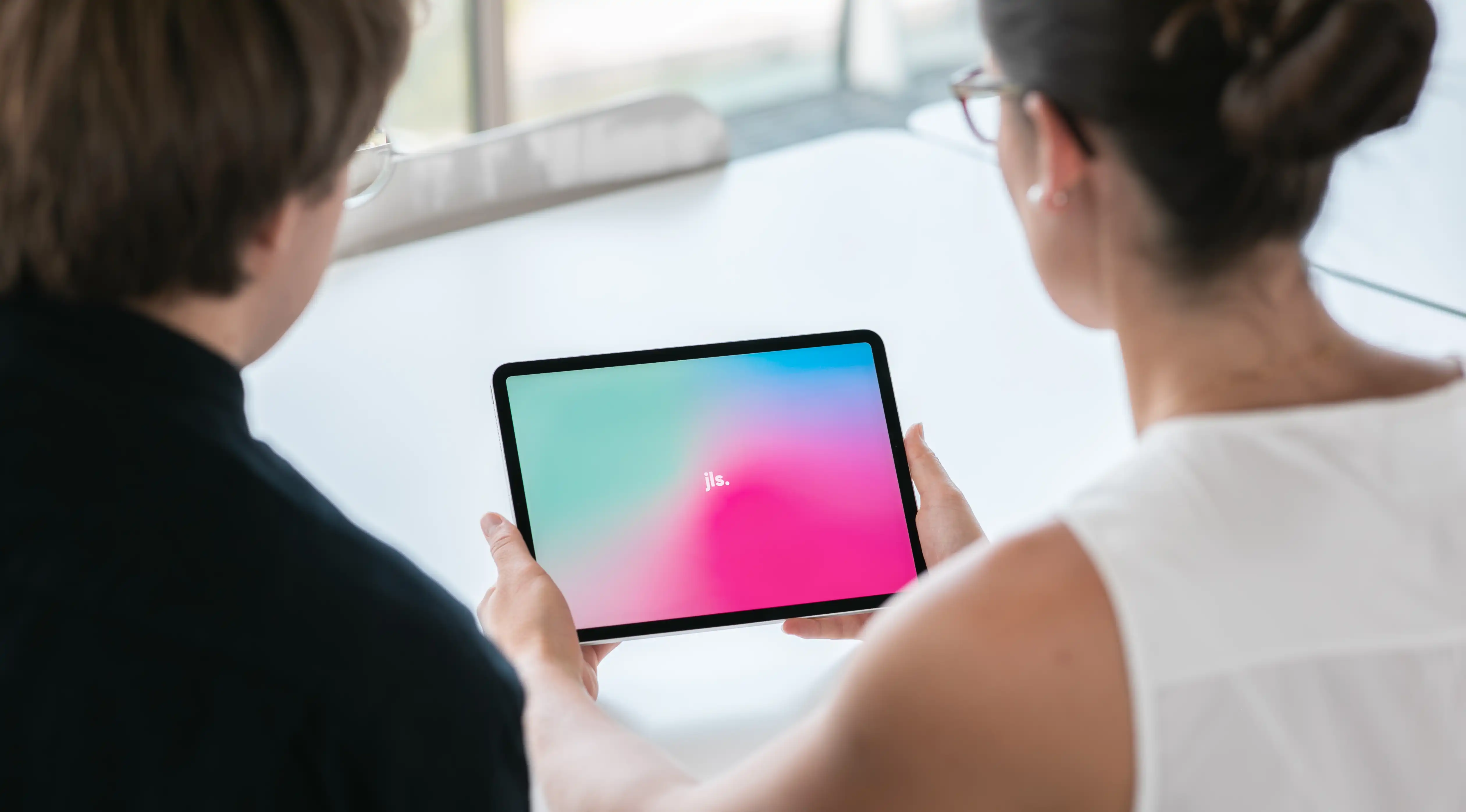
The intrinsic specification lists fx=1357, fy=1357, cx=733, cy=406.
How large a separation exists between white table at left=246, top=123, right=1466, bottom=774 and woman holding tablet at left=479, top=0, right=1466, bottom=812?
31 centimetres

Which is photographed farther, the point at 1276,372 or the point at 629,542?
the point at 629,542

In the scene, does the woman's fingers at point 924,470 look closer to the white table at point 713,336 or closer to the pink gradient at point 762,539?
the pink gradient at point 762,539

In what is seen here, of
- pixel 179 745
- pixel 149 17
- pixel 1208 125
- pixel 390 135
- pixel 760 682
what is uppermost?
pixel 390 135

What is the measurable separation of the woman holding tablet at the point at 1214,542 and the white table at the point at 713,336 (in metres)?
0.31

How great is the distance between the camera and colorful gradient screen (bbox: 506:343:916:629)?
40.6 inches

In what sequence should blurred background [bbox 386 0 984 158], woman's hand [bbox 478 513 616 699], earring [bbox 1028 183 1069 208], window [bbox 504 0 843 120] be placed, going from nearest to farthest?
earring [bbox 1028 183 1069 208] < woman's hand [bbox 478 513 616 699] < blurred background [bbox 386 0 984 158] < window [bbox 504 0 843 120]

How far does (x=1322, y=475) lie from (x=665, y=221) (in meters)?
1.28

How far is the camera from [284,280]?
71 centimetres

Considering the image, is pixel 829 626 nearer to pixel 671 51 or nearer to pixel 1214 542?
pixel 1214 542

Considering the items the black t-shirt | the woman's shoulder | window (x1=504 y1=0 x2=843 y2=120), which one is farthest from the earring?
window (x1=504 y1=0 x2=843 y2=120)

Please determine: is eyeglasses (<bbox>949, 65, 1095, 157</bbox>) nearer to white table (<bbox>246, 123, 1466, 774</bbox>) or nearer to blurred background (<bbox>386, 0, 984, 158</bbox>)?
white table (<bbox>246, 123, 1466, 774</bbox>)

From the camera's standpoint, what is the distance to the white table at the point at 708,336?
1.08m

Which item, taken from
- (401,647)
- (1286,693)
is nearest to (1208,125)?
(1286,693)

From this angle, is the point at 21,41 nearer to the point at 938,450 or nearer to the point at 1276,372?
the point at 1276,372
